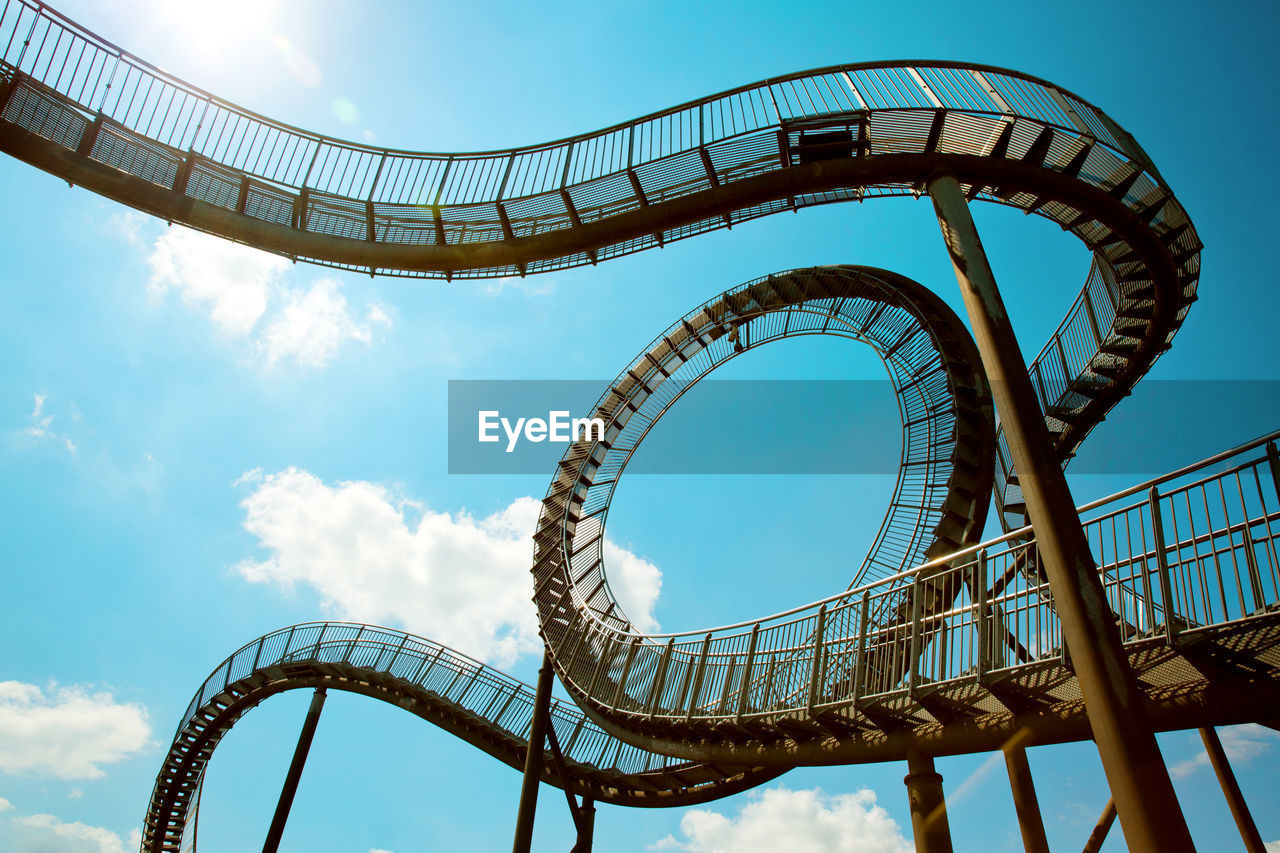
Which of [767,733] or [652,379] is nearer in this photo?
[767,733]

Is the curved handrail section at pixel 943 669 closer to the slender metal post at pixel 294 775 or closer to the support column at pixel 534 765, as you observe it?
the support column at pixel 534 765

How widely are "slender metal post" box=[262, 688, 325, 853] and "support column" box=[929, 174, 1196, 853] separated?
17.6m

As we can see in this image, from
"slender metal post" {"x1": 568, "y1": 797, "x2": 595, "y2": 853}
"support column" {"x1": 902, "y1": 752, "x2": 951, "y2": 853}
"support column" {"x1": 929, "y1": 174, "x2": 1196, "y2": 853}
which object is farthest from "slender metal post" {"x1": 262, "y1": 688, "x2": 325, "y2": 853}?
"support column" {"x1": 929, "y1": 174, "x2": 1196, "y2": 853}

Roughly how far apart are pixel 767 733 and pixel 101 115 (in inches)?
395

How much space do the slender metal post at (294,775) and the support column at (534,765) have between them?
7.94 metres

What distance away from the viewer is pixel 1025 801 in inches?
320

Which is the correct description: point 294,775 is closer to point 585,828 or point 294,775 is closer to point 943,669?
point 585,828

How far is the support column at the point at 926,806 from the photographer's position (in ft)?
20.5

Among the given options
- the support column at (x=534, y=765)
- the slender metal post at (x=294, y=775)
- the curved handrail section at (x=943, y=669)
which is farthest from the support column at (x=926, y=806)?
the slender metal post at (x=294, y=775)

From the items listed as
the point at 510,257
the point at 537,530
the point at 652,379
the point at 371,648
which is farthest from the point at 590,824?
the point at 510,257

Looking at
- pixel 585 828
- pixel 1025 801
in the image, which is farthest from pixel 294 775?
pixel 1025 801

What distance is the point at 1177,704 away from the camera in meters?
4.76

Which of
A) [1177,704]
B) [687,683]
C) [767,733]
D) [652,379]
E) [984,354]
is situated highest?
[652,379]

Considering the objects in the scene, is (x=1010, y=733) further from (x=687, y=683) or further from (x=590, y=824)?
(x=590, y=824)
